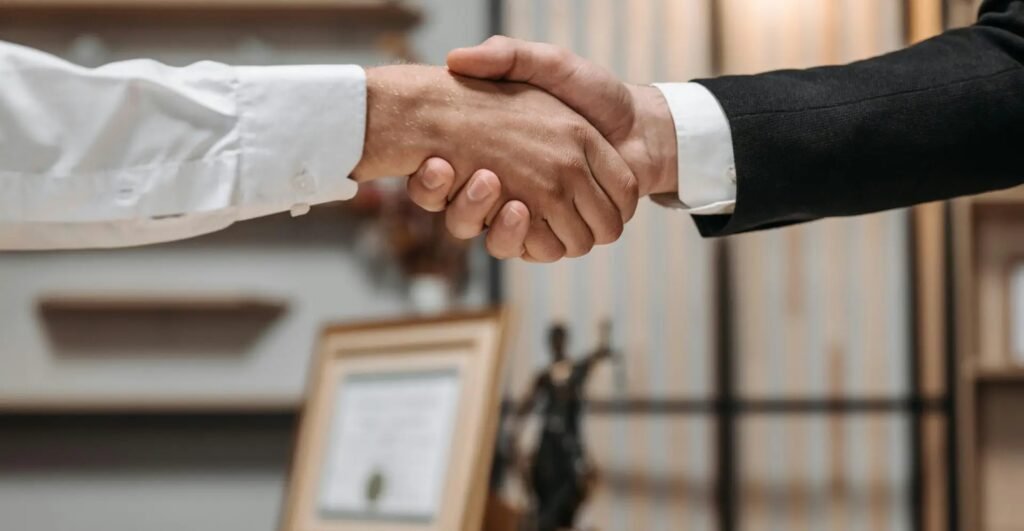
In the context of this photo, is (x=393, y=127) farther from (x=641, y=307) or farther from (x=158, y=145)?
(x=641, y=307)

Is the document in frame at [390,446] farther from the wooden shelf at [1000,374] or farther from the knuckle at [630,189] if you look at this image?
the wooden shelf at [1000,374]

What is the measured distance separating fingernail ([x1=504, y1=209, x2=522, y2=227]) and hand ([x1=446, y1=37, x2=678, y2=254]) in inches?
0.5

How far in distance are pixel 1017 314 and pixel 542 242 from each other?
1.93 metres

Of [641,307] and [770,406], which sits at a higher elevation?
[641,307]

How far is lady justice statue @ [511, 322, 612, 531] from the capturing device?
2.44 metres

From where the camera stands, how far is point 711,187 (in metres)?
1.68

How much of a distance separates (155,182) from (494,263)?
6.16 feet

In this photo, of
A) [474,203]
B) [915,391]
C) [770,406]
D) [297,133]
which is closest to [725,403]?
[770,406]

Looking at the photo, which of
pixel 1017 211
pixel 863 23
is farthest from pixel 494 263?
pixel 1017 211

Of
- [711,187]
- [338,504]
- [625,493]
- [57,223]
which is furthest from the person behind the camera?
[625,493]

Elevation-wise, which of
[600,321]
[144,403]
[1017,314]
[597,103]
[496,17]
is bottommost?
[144,403]

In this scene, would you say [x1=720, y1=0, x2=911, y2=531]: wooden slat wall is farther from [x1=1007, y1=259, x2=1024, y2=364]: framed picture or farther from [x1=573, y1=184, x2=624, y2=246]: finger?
[x1=573, y1=184, x2=624, y2=246]: finger

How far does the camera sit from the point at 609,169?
1723mm

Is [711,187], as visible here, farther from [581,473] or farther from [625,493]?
[625,493]
